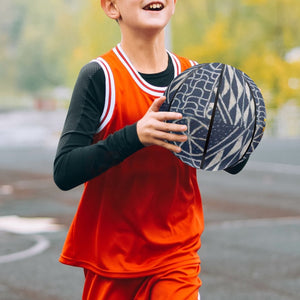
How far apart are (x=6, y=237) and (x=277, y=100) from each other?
30.6m

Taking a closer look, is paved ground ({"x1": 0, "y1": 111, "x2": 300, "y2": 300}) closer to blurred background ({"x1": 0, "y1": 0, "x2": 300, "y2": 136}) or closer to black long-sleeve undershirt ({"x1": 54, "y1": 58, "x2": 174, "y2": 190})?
black long-sleeve undershirt ({"x1": 54, "y1": 58, "x2": 174, "y2": 190})

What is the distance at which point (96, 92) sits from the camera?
3211mm

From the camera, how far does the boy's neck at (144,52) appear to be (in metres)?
3.41

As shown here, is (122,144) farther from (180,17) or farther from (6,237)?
(180,17)

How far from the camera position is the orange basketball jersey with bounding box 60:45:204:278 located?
10.9 ft

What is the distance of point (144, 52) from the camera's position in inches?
135

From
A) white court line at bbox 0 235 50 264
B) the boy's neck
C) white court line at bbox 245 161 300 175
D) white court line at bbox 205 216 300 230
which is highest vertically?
the boy's neck

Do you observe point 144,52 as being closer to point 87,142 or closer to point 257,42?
point 87,142

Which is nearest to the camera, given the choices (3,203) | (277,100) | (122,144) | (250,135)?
(122,144)

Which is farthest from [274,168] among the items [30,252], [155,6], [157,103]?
[157,103]

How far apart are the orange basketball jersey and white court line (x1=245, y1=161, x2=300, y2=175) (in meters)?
14.3

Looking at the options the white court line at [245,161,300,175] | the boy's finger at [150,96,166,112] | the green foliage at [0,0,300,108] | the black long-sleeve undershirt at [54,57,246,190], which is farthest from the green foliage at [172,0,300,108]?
the boy's finger at [150,96,166,112]

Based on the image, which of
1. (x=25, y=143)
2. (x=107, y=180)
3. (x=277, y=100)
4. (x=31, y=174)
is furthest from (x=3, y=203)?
(x=277, y=100)

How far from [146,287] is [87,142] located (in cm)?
68
